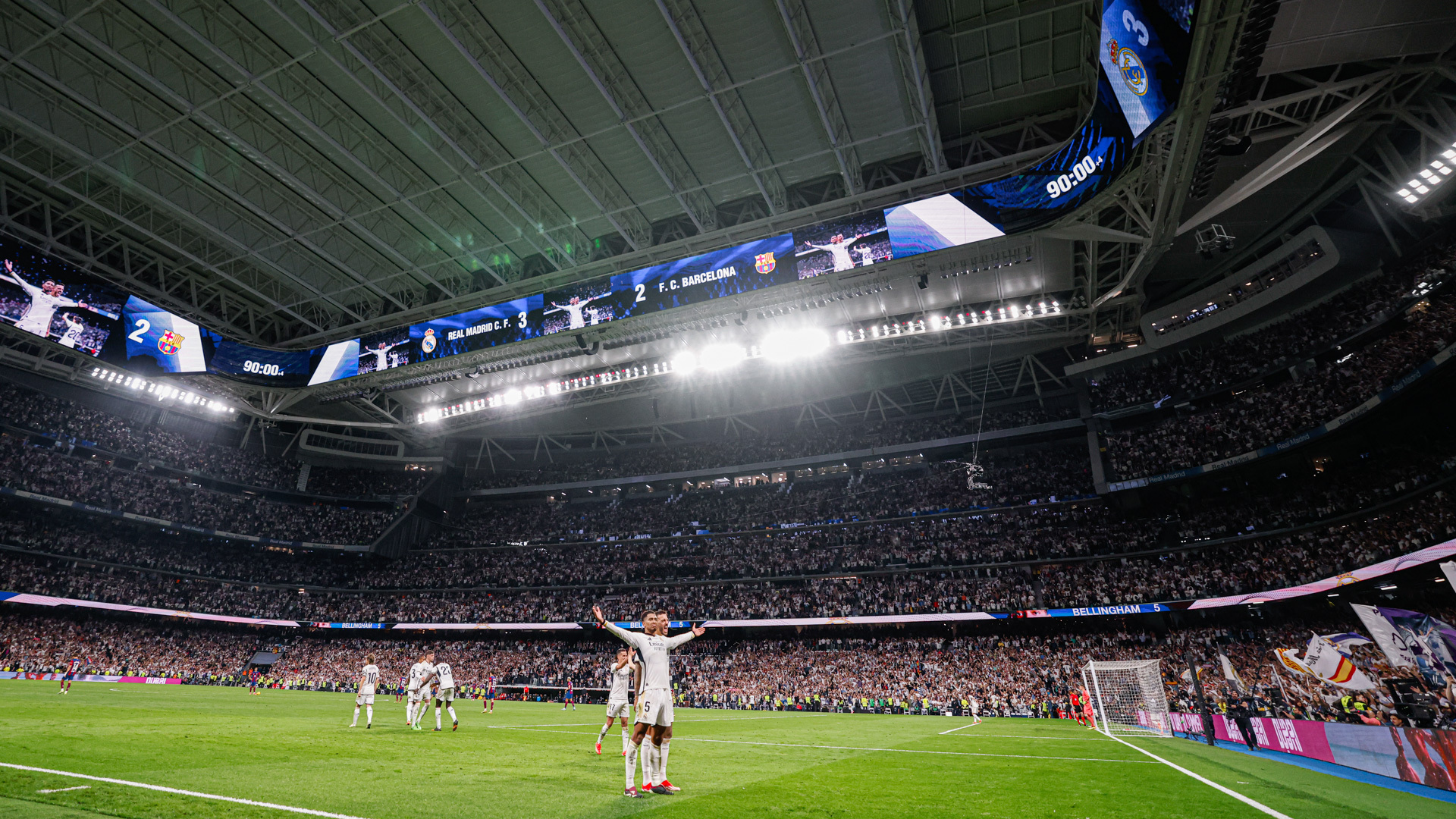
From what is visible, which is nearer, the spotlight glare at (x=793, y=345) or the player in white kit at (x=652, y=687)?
the player in white kit at (x=652, y=687)

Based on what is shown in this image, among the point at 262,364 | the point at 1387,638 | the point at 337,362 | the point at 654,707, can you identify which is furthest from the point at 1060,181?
the point at 262,364

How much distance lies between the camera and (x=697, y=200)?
85.7 feet

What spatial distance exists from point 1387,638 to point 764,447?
3808 centimetres

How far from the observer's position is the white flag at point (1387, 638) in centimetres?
1045

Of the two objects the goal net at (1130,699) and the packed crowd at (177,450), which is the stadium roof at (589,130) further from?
the packed crowd at (177,450)

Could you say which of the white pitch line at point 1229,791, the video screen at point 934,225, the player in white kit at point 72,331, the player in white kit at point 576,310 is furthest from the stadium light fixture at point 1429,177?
the player in white kit at point 72,331

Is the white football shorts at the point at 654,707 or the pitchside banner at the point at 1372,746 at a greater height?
the white football shorts at the point at 654,707

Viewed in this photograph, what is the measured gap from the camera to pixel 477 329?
28.3m

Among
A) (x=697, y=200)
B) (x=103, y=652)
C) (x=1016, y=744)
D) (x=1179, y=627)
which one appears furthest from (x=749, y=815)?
(x=103, y=652)

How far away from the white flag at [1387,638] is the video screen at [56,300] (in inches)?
1576

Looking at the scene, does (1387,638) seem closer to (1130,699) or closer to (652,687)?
(652,687)

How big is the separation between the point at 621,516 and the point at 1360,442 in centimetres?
4287

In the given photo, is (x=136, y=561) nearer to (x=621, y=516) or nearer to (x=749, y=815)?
(x=621, y=516)

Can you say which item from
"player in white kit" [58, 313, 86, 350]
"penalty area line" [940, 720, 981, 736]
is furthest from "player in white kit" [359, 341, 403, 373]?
"penalty area line" [940, 720, 981, 736]
